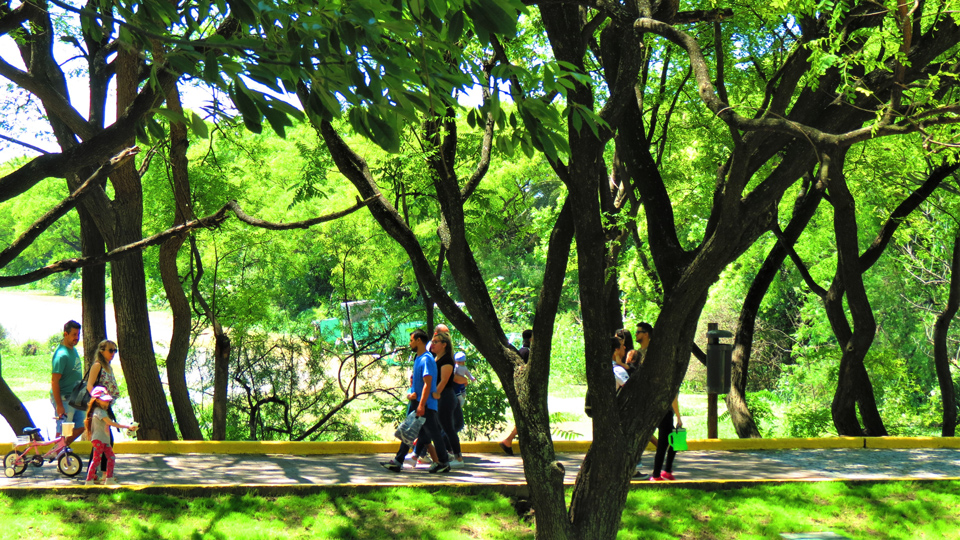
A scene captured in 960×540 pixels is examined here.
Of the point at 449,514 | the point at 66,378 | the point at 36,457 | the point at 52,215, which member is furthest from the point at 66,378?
the point at 449,514

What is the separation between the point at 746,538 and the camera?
8.60 metres

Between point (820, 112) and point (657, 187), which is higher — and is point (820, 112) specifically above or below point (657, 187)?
above

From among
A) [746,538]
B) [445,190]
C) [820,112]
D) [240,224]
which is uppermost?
[240,224]

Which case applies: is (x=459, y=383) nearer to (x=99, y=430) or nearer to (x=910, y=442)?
(x=99, y=430)

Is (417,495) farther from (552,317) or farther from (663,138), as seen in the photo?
(663,138)

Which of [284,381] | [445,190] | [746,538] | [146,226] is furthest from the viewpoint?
[146,226]

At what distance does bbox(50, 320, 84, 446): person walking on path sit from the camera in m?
10.1

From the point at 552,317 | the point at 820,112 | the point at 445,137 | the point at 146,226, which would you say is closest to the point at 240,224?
the point at 146,226

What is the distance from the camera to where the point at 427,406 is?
1013cm

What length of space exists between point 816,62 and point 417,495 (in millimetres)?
5692

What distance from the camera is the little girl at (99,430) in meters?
8.84

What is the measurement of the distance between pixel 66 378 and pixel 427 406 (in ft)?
14.4

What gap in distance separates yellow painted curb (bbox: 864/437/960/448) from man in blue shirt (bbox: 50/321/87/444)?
11.1 meters

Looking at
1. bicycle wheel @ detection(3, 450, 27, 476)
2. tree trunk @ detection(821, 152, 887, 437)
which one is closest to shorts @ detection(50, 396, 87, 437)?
bicycle wheel @ detection(3, 450, 27, 476)
